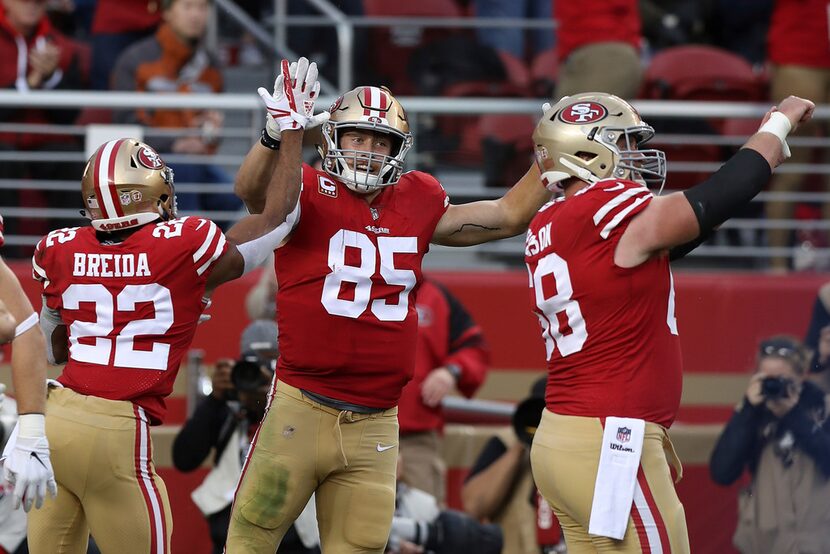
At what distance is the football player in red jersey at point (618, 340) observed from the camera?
13.6 ft

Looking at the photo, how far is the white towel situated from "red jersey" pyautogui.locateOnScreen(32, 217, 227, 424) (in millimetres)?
1464

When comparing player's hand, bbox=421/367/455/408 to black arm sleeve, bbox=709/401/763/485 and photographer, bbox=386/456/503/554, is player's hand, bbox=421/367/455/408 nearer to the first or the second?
photographer, bbox=386/456/503/554

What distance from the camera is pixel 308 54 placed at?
9445 millimetres

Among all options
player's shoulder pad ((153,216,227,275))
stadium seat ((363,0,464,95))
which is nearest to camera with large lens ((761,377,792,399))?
player's shoulder pad ((153,216,227,275))

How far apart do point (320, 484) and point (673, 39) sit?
5.99 metres

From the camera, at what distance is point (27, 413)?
450cm

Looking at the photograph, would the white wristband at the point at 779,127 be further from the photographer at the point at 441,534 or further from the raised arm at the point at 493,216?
the photographer at the point at 441,534

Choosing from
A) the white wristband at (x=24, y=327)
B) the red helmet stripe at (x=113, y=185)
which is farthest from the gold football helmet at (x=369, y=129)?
the white wristband at (x=24, y=327)

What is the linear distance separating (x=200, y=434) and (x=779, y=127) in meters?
2.93

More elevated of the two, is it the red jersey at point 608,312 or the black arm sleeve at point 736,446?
the red jersey at point 608,312

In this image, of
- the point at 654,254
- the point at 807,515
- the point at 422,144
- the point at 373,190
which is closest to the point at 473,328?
the point at 422,144

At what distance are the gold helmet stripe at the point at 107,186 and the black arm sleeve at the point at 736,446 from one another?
290 centimetres

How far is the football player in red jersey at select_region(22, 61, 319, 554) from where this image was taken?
465cm

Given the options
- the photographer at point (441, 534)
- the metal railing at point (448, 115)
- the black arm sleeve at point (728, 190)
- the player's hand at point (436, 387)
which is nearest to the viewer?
the black arm sleeve at point (728, 190)
